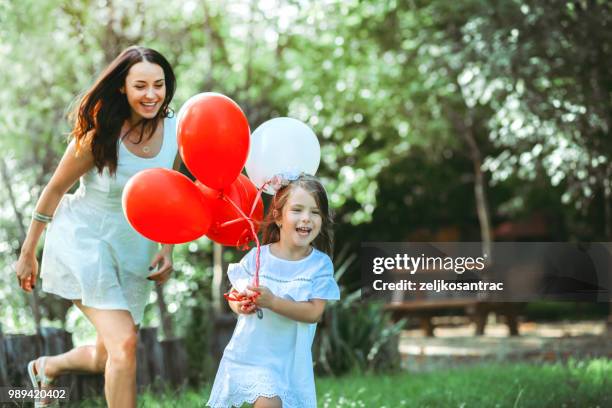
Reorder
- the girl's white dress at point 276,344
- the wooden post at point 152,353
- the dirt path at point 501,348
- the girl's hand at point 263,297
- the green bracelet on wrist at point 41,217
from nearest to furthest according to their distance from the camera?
the girl's hand at point 263,297, the girl's white dress at point 276,344, the green bracelet on wrist at point 41,217, the wooden post at point 152,353, the dirt path at point 501,348

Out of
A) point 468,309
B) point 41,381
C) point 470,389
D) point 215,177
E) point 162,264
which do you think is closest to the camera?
point 215,177

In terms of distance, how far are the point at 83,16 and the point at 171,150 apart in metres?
4.58

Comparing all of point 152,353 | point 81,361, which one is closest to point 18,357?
point 152,353

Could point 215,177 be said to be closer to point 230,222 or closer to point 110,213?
point 230,222

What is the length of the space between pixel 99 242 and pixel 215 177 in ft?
2.02

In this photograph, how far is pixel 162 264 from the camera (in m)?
3.55

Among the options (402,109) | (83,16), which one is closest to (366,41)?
(402,109)

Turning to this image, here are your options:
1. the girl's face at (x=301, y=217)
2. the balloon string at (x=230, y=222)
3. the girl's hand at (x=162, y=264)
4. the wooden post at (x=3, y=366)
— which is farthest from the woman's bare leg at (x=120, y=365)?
the wooden post at (x=3, y=366)

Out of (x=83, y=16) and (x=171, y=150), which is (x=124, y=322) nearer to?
(x=171, y=150)

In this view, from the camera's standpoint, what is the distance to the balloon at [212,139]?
9.99 ft

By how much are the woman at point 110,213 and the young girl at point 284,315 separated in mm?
489

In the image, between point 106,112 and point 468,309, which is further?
point 468,309

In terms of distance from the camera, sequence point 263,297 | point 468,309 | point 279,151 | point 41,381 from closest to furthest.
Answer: point 263,297 < point 279,151 < point 41,381 < point 468,309

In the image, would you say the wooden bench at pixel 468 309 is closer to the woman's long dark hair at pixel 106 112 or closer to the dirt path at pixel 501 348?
the dirt path at pixel 501 348
